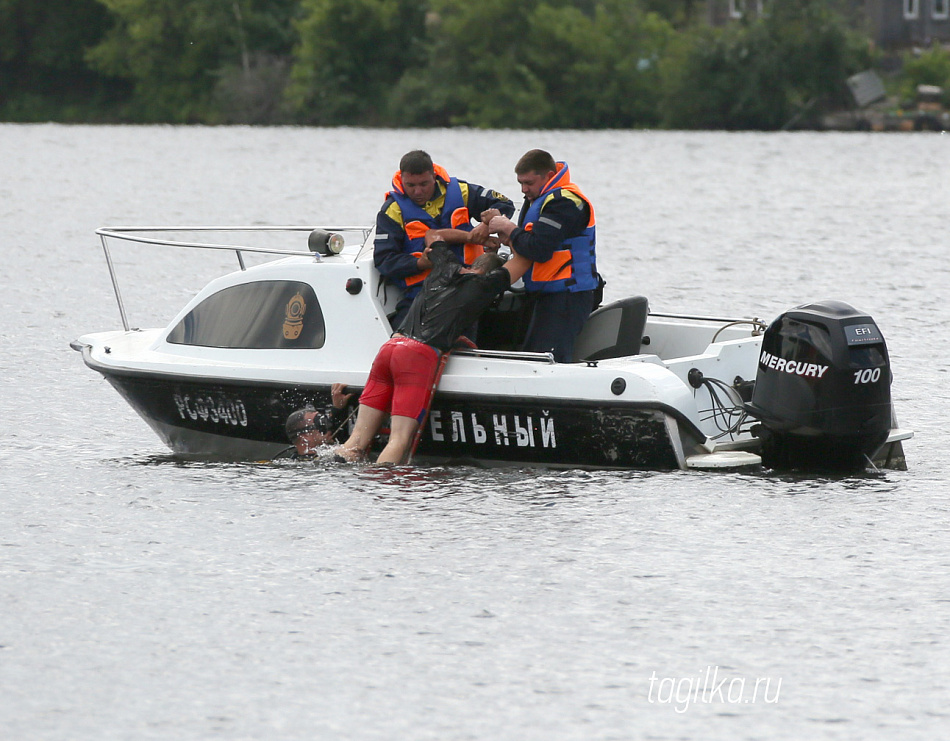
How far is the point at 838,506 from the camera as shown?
8.91 m

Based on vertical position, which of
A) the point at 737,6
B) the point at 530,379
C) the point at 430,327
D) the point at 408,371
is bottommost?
the point at 530,379

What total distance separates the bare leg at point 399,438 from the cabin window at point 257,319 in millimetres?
814

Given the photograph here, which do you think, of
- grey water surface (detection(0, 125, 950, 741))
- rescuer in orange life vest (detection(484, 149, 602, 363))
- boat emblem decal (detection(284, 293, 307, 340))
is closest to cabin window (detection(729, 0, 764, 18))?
grey water surface (detection(0, 125, 950, 741))

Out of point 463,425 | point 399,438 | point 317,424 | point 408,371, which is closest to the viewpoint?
point 408,371

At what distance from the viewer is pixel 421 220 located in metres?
9.35

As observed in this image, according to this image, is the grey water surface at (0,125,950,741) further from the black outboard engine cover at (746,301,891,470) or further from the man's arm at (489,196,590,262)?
the man's arm at (489,196,590,262)

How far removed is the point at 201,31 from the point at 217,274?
54.4 m

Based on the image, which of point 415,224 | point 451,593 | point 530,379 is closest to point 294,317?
point 415,224

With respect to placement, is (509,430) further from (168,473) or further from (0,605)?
(0,605)

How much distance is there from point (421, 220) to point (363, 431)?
1.25m

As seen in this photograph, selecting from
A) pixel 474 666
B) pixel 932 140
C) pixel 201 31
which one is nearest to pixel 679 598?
pixel 474 666

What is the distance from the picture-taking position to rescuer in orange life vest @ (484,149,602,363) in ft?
29.7

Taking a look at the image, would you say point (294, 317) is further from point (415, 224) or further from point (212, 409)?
point (415, 224)

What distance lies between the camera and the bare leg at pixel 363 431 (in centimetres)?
931
